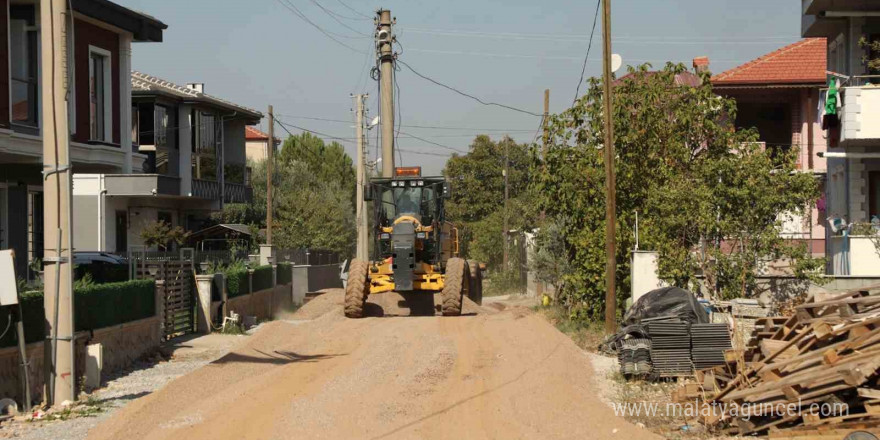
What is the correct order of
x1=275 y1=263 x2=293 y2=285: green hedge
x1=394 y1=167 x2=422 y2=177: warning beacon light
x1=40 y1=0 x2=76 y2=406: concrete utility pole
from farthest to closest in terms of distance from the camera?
x1=275 y1=263 x2=293 y2=285: green hedge → x1=394 y1=167 x2=422 y2=177: warning beacon light → x1=40 y1=0 x2=76 y2=406: concrete utility pole

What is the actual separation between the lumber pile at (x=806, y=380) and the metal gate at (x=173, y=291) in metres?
11.1

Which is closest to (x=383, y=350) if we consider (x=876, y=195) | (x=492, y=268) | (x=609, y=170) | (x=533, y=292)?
(x=609, y=170)

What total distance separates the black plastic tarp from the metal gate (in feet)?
29.2

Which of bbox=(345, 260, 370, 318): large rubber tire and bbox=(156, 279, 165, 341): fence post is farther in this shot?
bbox=(345, 260, 370, 318): large rubber tire

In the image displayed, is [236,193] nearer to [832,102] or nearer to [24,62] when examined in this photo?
[24,62]

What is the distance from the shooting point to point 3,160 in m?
18.4

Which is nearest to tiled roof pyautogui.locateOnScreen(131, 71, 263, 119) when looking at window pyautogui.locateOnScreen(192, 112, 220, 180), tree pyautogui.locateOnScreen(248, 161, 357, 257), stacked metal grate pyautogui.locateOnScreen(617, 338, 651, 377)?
window pyautogui.locateOnScreen(192, 112, 220, 180)

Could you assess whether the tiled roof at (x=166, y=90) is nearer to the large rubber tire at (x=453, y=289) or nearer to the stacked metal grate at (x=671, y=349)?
the large rubber tire at (x=453, y=289)

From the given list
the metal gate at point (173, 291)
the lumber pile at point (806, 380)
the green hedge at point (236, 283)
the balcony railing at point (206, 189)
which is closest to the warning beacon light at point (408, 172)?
the green hedge at point (236, 283)

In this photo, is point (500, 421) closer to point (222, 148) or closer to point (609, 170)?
point (609, 170)

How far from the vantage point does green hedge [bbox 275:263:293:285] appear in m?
31.2

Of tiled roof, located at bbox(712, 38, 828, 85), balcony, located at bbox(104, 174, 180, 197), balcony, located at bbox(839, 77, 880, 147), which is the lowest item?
balcony, located at bbox(104, 174, 180, 197)

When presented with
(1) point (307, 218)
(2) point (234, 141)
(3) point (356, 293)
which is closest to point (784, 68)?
(3) point (356, 293)

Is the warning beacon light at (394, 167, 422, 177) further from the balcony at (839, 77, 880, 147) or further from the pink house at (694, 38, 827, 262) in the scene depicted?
the pink house at (694, 38, 827, 262)
